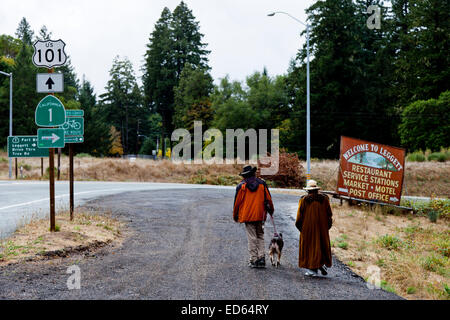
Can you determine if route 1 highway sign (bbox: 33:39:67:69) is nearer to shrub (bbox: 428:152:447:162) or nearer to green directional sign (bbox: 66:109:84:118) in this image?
green directional sign (bbox: 66:109:84:118)

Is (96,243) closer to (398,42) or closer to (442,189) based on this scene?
(442,189)

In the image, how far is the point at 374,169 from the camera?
16078mm

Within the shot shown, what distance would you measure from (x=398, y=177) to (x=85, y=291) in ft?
44.7

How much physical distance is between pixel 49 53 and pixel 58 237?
4.00m

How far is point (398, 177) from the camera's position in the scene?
16031 millimetres

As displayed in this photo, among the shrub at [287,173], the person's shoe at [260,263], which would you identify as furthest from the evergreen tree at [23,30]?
the person's shoe at [260,263]

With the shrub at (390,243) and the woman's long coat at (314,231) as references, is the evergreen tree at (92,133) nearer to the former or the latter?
the shrub at (390,243)

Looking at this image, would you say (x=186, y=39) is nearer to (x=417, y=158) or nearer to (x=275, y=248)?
(x=417, y=158)

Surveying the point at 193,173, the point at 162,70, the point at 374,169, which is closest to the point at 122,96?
the point at 162,70

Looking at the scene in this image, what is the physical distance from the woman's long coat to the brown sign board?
9.34m

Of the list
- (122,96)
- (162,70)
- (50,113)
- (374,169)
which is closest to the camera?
(50,113)

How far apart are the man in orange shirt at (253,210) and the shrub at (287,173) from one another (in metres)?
21.5

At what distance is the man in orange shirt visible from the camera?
7370 mm
